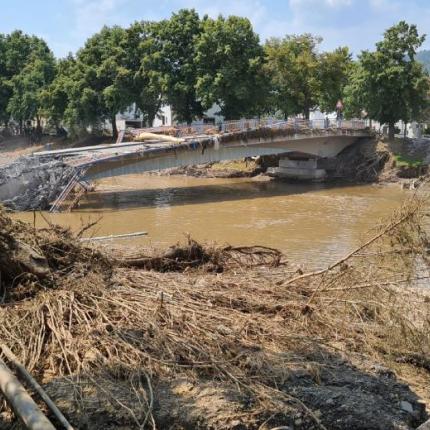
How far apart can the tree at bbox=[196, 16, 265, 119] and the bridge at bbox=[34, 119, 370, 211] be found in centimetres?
592

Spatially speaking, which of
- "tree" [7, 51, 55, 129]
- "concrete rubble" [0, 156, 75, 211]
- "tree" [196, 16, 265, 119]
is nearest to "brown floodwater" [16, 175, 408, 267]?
"concrete rubble" [0, 156, 75, 211]

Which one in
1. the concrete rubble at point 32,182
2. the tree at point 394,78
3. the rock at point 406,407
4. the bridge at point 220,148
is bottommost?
the rock at point 406,407

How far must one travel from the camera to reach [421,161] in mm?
36906

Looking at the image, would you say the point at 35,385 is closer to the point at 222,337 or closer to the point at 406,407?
the point at 222,337

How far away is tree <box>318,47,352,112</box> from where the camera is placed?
143 ft

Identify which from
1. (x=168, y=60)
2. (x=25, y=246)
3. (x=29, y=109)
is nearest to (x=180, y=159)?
(x=168, y=60)

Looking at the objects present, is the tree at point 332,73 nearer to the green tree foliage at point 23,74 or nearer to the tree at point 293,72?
the tree at point 293,72

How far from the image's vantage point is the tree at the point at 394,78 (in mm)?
37406

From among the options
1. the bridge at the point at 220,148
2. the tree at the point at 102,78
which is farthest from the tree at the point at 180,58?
the bridge at the point at 220,148

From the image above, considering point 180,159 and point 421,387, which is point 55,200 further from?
point 421,387

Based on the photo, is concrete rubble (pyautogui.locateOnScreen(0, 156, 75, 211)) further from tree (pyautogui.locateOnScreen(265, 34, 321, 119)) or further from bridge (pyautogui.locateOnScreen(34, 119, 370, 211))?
tree (pyautogui.locateOnScreen(265, 34, 321, 119))

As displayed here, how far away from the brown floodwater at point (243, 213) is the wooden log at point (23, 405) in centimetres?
941

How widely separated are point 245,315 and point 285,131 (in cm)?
2862

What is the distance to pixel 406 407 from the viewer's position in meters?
6.00
